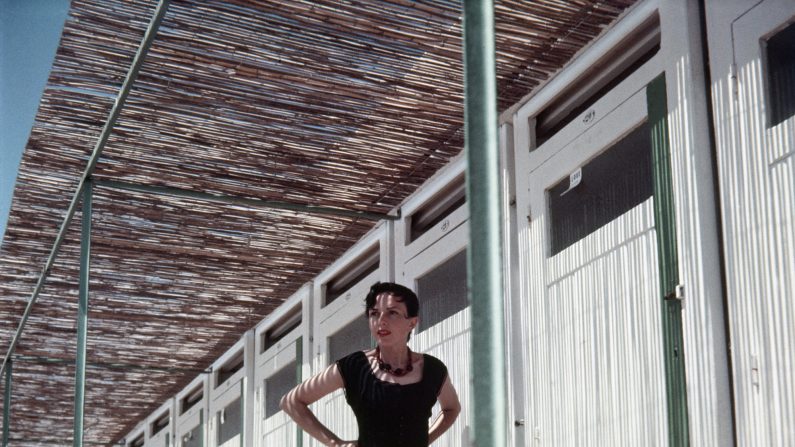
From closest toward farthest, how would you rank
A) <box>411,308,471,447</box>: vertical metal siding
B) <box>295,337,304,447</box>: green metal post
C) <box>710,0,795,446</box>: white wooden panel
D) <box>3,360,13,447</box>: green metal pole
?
1. <box>710,0,795,446</box>: white wooden panel
2. <box>411,308,471,447</box>: vertical metal siding
3. <box>295,337,304,447</box>: green metal post
4. <box>3,360,13,447</box>: green metal pole

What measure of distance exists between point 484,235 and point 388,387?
1.63 metres

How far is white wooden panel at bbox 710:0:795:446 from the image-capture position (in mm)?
4445

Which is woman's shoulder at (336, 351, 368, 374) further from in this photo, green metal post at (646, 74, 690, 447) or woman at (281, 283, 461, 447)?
green metal post at (646, 74, 690, 447)

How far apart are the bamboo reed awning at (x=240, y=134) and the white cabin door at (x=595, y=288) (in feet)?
1.70

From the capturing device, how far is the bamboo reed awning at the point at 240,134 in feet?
18.6

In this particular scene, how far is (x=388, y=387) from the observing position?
403 cm

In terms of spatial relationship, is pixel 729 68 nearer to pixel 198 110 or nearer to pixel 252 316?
pixel 198 110

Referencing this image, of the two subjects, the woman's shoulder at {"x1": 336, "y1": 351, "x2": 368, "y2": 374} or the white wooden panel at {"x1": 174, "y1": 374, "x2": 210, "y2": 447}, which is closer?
the woman's shoulder at {"x1": 336, "y1": 351, "x2": 368, "y2": 374}

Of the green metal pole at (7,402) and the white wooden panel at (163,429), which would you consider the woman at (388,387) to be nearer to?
the green metal pole at (7,402)

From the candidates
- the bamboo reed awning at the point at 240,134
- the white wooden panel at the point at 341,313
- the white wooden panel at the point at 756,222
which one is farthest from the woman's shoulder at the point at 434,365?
the white wooden panel at the point at 341,313

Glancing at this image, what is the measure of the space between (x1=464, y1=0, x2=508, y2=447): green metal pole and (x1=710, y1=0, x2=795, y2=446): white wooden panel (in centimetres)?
220

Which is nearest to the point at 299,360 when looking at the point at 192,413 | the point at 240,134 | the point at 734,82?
the point at 240,134

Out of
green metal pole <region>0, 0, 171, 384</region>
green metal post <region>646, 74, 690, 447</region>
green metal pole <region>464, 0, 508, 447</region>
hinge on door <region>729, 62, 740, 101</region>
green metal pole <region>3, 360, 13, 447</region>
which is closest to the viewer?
green metal pole <region>464, 0, 508, 447</region>

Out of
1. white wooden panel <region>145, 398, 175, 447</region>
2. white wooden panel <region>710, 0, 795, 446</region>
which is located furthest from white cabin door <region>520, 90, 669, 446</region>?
white wooden panel <region>145, 398, 175, 447</region>
